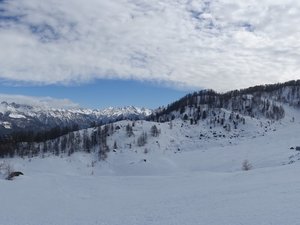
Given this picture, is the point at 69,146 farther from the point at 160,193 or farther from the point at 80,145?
the point at 160,193

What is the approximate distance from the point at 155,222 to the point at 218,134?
442 feet

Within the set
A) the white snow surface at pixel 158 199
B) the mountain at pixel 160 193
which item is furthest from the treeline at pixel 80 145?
the white snow surface at pixel 158 199

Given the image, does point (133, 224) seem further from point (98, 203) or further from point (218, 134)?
point (218, 134)

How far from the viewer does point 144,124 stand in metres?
156

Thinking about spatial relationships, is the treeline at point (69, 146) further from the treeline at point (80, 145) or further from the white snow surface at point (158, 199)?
the white snow surface at point (158, 199)

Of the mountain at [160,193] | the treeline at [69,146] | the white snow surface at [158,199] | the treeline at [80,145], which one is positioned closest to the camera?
the white snow surface at [158,199]

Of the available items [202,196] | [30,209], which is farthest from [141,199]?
[30,209]

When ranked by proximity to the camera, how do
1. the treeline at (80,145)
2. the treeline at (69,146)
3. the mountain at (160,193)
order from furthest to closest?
the treeline at (69,146), the treeline at (80,145), the mountain at (160,193)

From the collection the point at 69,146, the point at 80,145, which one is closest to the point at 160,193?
the point at 69,146

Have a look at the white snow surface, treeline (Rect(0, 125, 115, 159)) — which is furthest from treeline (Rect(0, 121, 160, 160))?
the white snow surface

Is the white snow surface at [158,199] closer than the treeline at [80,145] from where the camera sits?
Yes

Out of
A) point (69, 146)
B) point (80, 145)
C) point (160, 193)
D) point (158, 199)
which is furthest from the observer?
point (80, 145)

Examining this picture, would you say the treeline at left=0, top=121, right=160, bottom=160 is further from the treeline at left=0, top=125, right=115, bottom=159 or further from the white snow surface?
the white snow surface

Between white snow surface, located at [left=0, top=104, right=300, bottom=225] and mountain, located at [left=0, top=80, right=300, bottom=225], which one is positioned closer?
white snow surface, located at [left=0, top=104, right=300, bottom=225]
